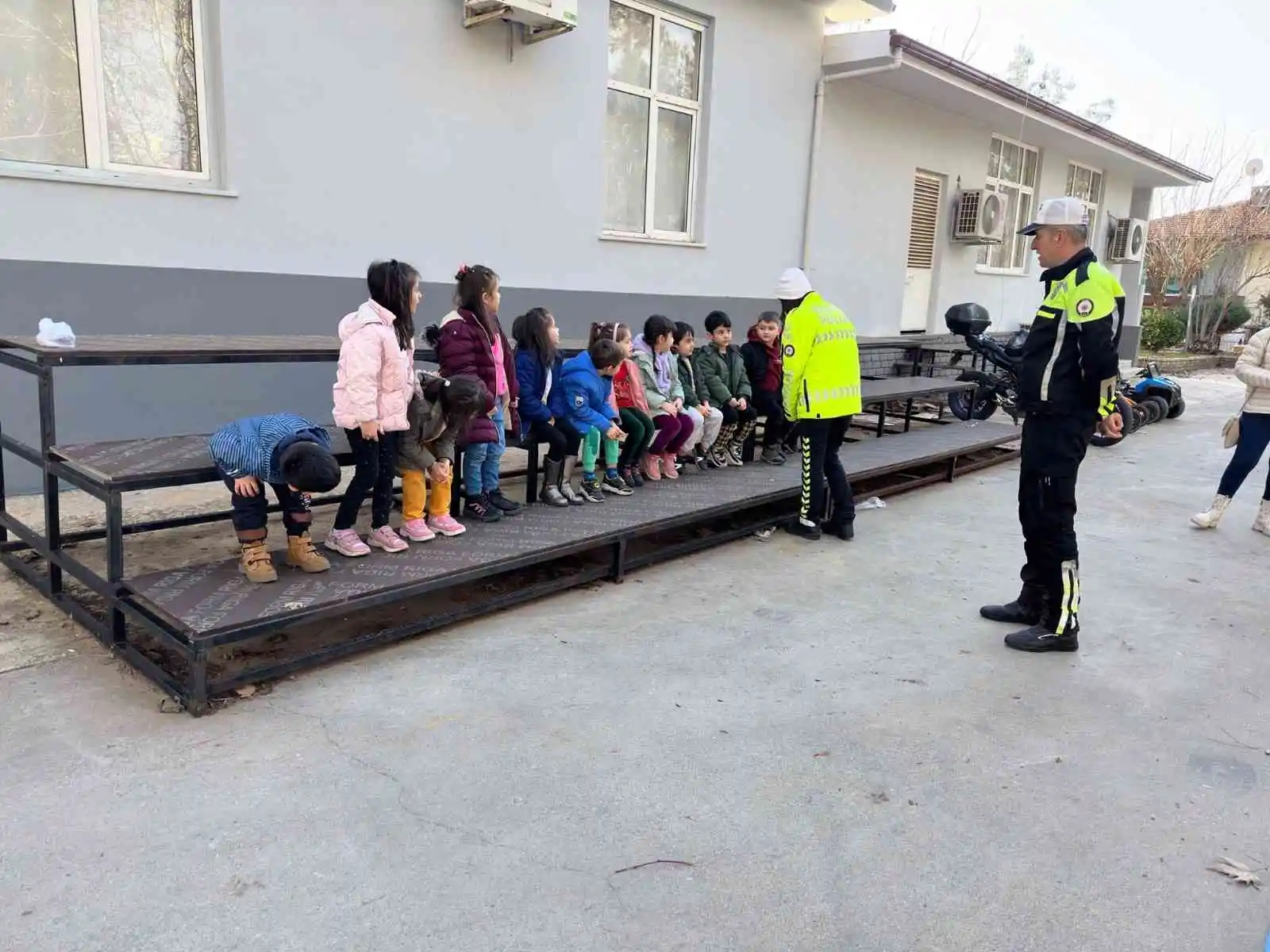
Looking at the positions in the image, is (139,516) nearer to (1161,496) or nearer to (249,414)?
(249,414)

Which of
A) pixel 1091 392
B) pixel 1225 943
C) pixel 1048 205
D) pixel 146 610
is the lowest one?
pixel 1225 943

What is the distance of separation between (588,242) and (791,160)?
3.37m

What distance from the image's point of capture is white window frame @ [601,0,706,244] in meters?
8.69

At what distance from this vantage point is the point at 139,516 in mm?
5406

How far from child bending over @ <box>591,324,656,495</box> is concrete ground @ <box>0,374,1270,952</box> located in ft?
4.38

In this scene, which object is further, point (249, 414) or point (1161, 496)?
point (1161, 496)

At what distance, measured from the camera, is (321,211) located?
6.46 meters

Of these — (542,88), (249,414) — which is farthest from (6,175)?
(542,88)

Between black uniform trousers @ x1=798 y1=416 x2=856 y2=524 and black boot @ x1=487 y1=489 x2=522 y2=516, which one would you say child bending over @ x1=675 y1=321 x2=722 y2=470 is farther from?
black boot @ x1=487 y1=489 x2=522 y2=516

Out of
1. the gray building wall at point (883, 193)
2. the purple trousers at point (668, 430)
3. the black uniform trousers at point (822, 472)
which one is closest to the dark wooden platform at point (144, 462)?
the purple trousers at point (668, 430)

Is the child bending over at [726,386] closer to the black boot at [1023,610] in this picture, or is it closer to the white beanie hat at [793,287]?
the white beanie hat at [793,287]

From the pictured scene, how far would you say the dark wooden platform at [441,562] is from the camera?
3326 mm

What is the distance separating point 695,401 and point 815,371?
1.02 m

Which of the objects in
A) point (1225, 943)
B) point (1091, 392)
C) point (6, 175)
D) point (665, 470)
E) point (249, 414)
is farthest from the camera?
point (249, 414)
